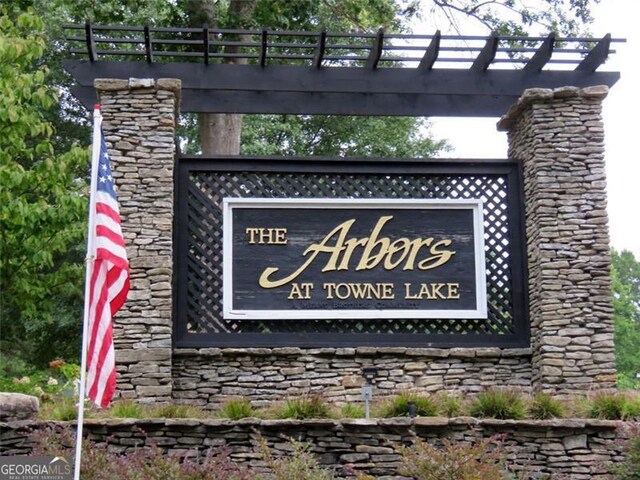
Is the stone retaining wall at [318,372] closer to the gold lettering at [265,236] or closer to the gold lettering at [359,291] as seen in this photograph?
the gold lettering at [359,291]

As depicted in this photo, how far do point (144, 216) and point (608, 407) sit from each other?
5070 millimetres

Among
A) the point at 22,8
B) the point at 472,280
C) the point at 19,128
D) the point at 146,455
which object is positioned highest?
the point at 22,8

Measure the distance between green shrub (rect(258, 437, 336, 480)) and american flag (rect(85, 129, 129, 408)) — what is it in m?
1.42

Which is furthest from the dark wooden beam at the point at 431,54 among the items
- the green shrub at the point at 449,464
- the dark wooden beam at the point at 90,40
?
the green shrub at the point at 449,464

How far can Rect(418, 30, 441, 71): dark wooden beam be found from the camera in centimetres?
1166

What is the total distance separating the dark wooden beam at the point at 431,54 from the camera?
1166 centimetres

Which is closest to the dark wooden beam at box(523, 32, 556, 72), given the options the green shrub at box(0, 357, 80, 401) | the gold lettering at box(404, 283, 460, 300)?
the gold lettering at box(404, 283, 460, 300)

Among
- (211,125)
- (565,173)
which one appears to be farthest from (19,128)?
(565,173)

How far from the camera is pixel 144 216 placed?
11.2 meters

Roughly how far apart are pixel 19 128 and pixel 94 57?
1.72 meters

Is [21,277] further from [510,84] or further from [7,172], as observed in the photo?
[510,84]

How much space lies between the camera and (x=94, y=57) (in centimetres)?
1186

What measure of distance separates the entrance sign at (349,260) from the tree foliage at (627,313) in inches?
762

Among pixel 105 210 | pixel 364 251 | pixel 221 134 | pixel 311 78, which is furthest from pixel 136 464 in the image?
pixel 221 134
